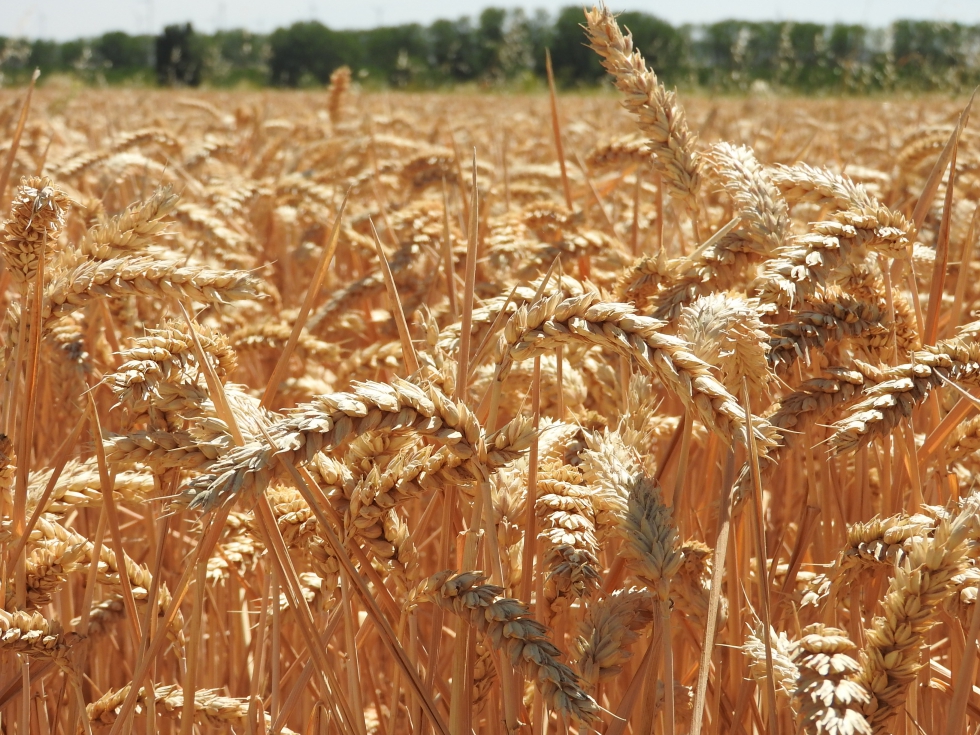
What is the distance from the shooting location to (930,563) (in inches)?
22.4

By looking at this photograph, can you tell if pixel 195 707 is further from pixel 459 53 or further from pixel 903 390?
pixel 459 53

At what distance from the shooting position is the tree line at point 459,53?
10.8 meters

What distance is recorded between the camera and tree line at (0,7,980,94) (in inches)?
424

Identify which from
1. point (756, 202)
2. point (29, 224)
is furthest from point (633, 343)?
point (29, 224)

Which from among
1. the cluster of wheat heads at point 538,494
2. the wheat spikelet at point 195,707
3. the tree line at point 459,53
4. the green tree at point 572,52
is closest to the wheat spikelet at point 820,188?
the cluster of wheat heads at point 538,494

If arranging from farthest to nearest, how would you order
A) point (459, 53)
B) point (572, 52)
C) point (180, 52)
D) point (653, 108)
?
point (459, 53) → point (572, 52) → point (180, 52) → point (653, 108)

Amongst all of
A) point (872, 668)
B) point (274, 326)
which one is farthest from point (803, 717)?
point (274, 326)

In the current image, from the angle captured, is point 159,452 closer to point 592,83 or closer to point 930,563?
point 930,563

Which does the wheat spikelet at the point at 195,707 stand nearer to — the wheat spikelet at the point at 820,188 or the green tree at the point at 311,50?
the wheat spikelet at the point at 820,188

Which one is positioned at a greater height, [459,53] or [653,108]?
[459,53]

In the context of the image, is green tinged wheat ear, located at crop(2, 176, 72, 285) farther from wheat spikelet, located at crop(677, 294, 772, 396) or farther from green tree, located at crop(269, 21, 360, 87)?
green tree, located at crop(269, 21, 360, 87)

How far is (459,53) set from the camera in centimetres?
3023

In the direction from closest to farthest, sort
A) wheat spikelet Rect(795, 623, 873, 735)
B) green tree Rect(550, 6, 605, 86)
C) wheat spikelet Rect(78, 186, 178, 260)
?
wheat spikelet Rect(795, 623, 873, 735) < wheat spikelet Rect(78, 186, 178, 260) < green tree Rect(550, 6, 605, 86)

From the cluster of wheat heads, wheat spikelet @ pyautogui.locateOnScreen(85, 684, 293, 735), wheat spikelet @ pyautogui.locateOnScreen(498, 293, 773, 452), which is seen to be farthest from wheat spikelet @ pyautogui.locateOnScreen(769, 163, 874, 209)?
wheat spikelet @ pyautogui.locateOnScreen(85, 684, 293, 735)
